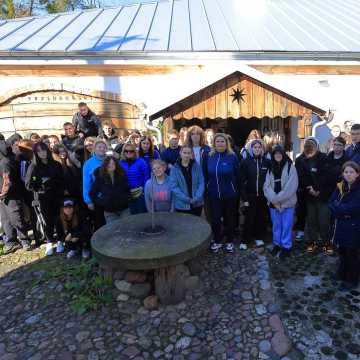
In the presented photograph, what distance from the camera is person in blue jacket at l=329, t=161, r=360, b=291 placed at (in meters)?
3.78

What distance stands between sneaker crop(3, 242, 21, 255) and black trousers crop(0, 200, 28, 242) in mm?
72

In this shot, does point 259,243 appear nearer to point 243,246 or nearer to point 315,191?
point 243,246

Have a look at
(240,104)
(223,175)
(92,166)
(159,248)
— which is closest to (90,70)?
(240,104)

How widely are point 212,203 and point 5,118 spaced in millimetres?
5824

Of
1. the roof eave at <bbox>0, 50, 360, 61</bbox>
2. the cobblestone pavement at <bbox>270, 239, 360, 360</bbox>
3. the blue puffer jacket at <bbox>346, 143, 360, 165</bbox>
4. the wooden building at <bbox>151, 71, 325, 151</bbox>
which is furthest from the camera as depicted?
the roof eave at <bbox>0, 50, 360, 61</bbox>

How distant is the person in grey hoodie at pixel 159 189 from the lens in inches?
182

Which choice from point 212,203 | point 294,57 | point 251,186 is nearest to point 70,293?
point 212,203

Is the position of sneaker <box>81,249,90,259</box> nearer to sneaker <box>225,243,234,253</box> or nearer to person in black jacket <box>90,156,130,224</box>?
person in black jacket <box>90,156,130,224</box>

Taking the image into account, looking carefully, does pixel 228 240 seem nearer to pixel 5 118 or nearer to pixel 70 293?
pixel 70 293

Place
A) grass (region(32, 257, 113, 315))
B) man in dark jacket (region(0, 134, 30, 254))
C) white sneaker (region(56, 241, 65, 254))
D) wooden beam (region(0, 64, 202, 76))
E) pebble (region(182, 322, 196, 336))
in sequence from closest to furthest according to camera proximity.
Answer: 1. pebble (region(182, 322, 196, 336))
2. grass (region(32, 257, 113, 315))
3. man in dark jacket (region(0, 134, 30, 254))
4. white sneaker (region(56, 241, 65, 254))
5. wooden beam (region(0, 64, 202, 76))

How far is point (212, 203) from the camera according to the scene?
193 inches

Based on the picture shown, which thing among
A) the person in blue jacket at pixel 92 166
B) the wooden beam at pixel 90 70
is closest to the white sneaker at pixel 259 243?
the person in blue jacket at pixel 92 166

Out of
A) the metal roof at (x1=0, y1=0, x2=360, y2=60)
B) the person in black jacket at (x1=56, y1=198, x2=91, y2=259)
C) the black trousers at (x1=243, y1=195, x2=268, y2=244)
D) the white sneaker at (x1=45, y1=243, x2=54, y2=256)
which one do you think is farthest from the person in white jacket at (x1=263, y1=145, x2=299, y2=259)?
the metal roof at (x1=0, y1=0, x2=360, y2=60)

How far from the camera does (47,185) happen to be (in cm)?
502
